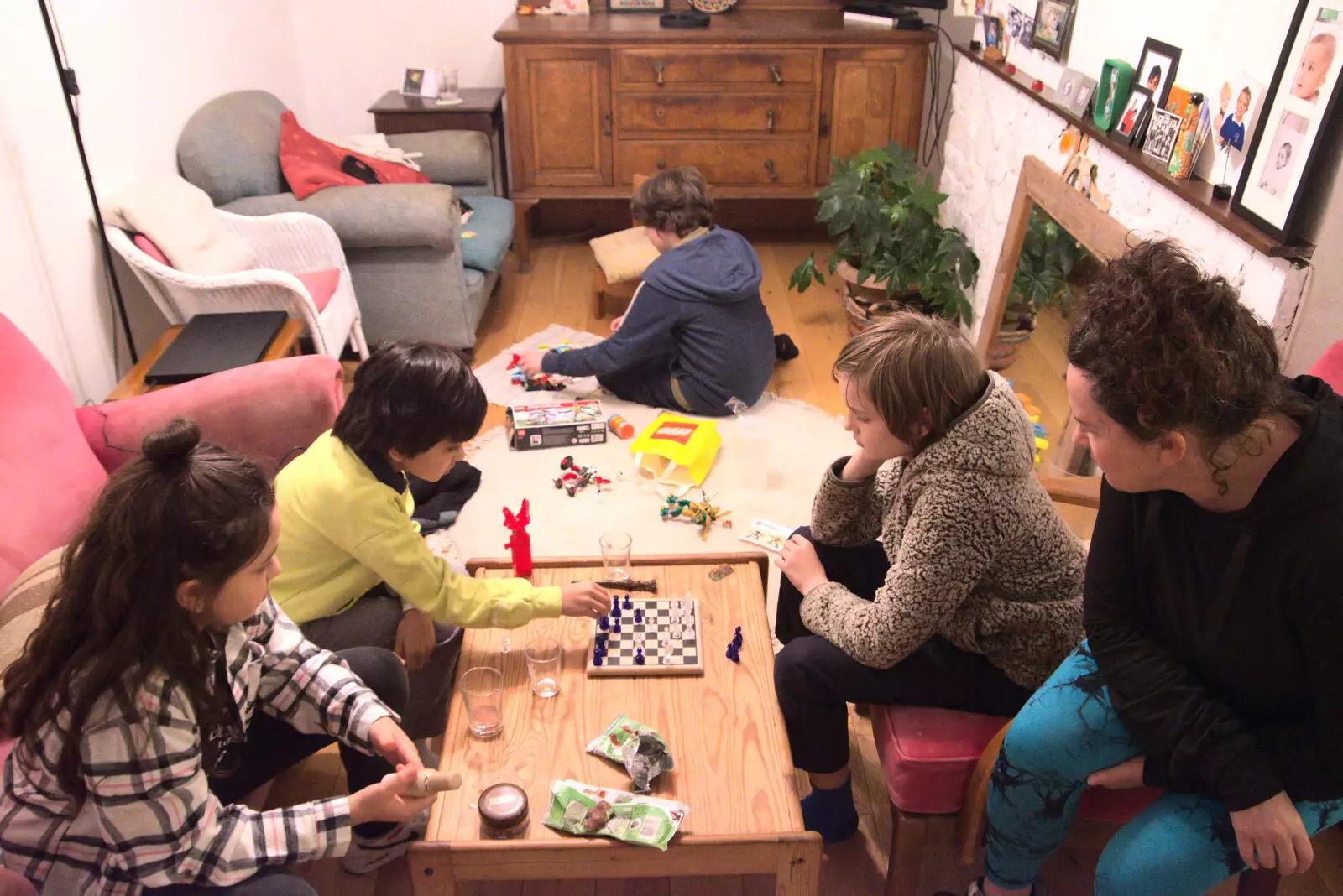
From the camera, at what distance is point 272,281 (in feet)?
9.10

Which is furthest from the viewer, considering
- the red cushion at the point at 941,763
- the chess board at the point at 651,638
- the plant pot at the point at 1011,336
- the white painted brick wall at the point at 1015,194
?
the plant pot at the point at 1011,336

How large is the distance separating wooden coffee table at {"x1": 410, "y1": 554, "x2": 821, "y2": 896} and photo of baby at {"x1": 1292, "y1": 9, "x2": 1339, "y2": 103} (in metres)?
1.36

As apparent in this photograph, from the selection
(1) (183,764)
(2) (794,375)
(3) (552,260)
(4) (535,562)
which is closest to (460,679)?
(4) (535,562)

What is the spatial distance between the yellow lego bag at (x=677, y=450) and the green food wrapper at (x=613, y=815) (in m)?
1.51

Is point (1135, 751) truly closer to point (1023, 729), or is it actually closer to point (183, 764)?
point (1023, 729)

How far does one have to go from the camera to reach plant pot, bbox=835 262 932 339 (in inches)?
142

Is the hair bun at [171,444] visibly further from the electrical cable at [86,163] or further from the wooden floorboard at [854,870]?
the electrical cable at [86,163]

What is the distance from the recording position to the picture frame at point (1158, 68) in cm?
233

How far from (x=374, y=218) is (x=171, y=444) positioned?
2199mm

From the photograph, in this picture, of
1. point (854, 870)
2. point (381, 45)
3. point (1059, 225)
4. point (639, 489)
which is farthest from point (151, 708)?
point (381, 45)

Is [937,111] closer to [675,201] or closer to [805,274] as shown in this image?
[805,274]

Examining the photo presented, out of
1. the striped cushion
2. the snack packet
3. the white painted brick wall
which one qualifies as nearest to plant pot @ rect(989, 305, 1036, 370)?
the white painted brick wall

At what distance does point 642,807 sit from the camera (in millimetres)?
1355

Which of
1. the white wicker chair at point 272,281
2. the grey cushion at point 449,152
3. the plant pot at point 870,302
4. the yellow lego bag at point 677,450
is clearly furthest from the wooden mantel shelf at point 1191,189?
the white wicker chair at point 272,281
